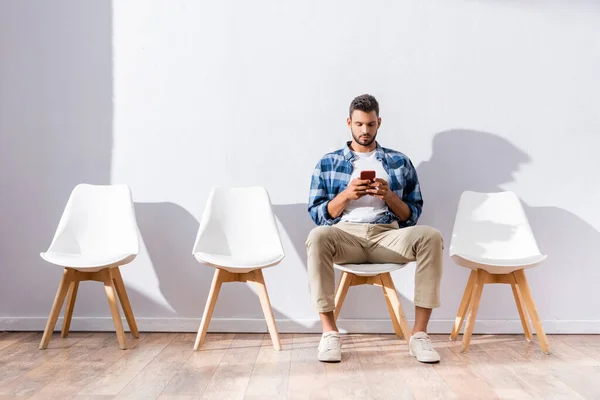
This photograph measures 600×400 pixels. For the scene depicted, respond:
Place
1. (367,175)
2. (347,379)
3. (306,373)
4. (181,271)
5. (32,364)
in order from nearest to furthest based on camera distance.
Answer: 1. (347,379)
2. (306,373)
3. (32,364)
4. (367,175)
5. (181,271)

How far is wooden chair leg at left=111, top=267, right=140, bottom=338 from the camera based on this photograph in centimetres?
305

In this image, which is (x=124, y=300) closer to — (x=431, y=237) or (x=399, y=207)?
(x=399, y=207)

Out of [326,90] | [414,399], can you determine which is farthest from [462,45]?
[414,399]

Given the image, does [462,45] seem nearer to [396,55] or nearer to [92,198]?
[396,55]

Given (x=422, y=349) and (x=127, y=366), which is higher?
(x=422, y=349)

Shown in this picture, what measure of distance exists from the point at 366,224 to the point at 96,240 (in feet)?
4.62

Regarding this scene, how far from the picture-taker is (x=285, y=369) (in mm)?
2439

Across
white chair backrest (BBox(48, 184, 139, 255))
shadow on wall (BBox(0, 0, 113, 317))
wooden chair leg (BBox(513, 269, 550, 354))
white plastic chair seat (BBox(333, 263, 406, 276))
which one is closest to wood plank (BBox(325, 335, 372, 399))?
white plastic chair seat (BBox(333, 263, 406, 276))

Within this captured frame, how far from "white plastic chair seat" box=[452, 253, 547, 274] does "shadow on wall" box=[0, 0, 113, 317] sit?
6.48 feet

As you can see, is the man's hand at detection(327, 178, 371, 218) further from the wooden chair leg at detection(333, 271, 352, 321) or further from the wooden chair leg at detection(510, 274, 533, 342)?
the wooden chair leg at detection(510, 274, 533, 342)

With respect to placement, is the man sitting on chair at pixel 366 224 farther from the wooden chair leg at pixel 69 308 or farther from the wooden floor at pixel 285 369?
the wooden chair leg at pixel 69 308

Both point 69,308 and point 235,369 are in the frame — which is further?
point 69,308

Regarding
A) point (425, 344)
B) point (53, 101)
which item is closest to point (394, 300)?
point (425, 344)

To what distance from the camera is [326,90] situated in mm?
3338
